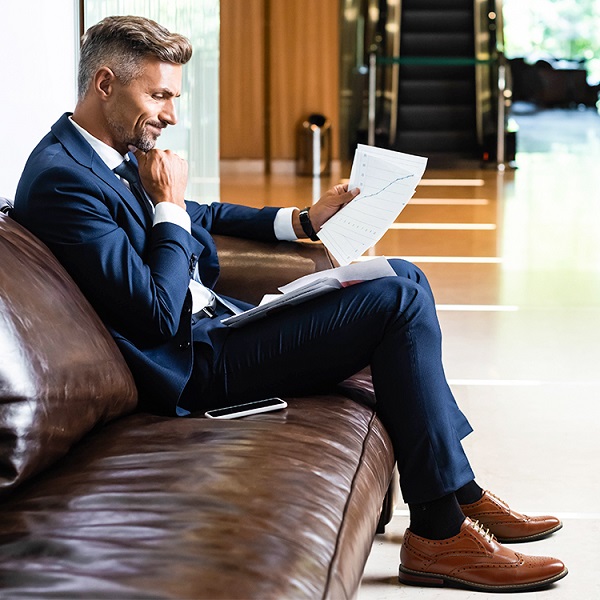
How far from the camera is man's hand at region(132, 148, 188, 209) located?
8.46ft

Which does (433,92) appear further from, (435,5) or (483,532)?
(483,532)

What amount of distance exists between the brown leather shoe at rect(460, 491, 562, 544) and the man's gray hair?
4.28 ft

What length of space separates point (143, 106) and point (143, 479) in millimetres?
1026

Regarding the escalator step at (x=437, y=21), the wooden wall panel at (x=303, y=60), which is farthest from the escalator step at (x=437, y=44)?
Result: the wooden wall panel at (x=303, y=60)

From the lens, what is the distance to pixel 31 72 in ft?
10.7

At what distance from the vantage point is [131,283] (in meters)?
2.32

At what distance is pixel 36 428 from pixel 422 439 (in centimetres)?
87

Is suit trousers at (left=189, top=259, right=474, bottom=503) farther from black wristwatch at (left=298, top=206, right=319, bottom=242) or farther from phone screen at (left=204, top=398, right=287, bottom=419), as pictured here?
black wristwatch at (left=298, top=206, right=319, bottom=242)

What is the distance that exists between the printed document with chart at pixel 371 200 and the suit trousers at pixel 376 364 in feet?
1.10

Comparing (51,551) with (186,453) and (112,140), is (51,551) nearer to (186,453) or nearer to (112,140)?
(186,453)

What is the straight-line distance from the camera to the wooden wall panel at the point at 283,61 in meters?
12.3

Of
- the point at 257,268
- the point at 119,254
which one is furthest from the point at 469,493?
the point at 119,254

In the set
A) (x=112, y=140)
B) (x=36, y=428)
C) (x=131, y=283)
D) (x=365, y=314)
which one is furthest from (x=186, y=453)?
(x=112, y=140)

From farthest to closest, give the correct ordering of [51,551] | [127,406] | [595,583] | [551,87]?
[551,87], [595,583], [127,406], [51,551]
